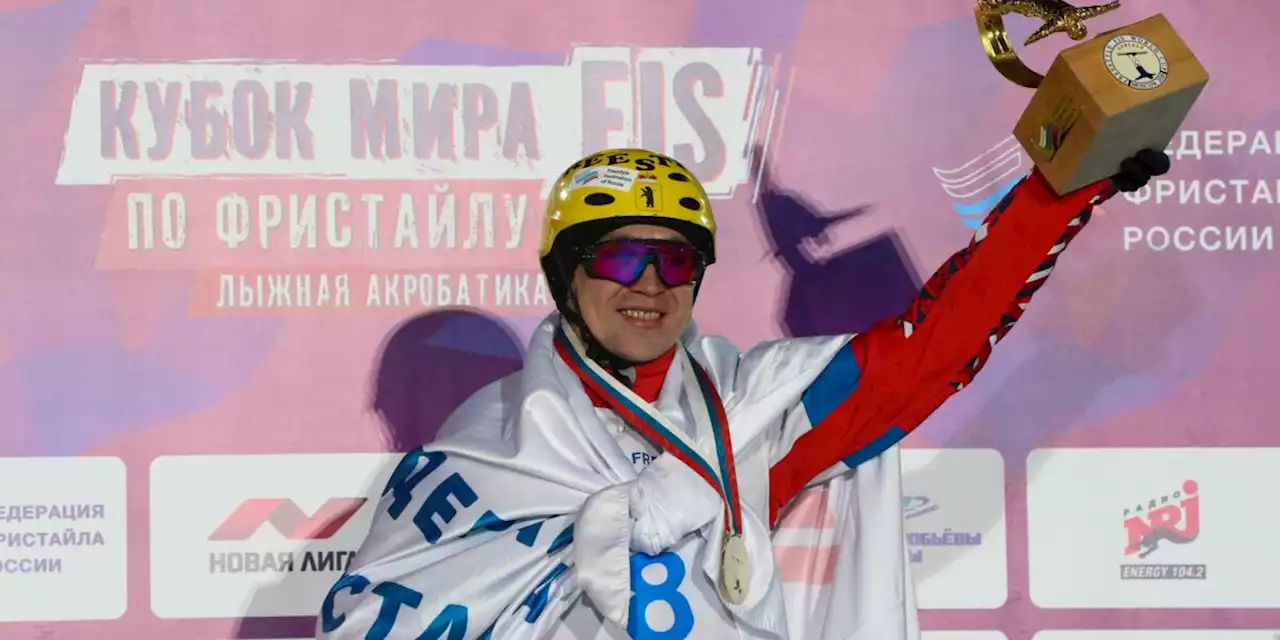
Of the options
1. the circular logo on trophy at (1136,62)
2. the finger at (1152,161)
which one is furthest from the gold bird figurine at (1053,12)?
the finger at (1152,161)

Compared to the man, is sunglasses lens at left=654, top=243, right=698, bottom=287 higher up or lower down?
higher up

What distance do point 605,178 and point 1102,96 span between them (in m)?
0.84

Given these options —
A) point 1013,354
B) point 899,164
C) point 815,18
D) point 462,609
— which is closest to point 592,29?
point 815,18

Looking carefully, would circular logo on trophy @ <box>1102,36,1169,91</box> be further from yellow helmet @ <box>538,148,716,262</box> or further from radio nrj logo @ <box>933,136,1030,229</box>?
radio nrj logo @ <box>933,136,1030,229</box>

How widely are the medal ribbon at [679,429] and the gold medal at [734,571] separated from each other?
0.07 feet

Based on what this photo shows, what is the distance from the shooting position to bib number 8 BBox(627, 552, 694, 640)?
2262 mm

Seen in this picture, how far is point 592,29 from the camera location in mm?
3064

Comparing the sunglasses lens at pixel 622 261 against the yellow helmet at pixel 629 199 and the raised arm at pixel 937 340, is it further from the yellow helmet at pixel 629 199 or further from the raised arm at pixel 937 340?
Result: the raised arm at pixel 937 340

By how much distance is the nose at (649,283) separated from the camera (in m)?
2.34

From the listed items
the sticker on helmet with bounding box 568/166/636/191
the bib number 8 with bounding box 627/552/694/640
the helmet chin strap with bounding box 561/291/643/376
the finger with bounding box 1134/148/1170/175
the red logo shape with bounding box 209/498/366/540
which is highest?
the sticker on helmet with bounding box 568/166/636/191

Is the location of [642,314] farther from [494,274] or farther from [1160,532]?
[1160,532]

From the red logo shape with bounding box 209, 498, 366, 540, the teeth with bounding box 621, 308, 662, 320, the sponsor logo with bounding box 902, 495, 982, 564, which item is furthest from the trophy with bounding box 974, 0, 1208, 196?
the red logo shape with bounding box 209, 498, 366, 540

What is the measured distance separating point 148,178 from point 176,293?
26 cm

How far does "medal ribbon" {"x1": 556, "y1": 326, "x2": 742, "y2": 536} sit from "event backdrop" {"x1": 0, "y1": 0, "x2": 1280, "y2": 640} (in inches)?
26.6
